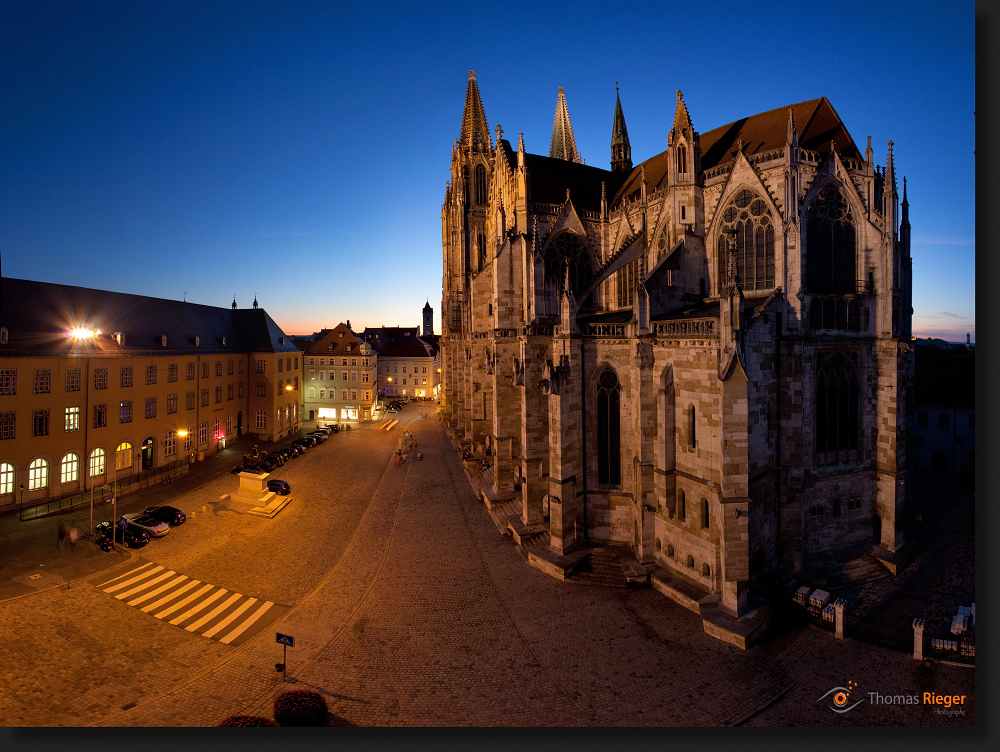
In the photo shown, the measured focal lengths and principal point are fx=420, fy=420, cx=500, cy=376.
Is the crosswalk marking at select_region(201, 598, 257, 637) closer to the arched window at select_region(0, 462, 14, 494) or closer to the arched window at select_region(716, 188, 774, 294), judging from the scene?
the arched window at select_region(0, 462, 14, 494)

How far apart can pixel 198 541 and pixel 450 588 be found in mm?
11131

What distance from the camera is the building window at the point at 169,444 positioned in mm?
26797

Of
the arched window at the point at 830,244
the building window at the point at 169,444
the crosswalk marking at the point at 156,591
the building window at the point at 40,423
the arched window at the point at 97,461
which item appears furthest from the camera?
the building window at the point at 169,444

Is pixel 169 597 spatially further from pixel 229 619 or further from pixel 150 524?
pixel 150 524

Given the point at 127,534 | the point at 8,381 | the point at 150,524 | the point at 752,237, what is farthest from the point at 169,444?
the point at 752,237

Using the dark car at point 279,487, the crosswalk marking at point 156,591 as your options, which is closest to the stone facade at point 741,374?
the crosswalk marking at point 156,591

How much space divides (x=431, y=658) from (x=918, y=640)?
1131cm

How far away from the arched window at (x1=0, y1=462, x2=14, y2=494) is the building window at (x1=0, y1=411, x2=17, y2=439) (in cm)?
131

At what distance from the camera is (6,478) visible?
63.8 feet

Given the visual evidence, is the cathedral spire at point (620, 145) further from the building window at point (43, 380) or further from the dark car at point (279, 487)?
the building window at point (43, 380)

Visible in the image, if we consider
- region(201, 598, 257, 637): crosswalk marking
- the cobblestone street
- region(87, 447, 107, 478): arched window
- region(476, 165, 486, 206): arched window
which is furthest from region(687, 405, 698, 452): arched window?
region(87, 447, 107, 478): arched window

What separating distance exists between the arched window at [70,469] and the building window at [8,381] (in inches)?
157

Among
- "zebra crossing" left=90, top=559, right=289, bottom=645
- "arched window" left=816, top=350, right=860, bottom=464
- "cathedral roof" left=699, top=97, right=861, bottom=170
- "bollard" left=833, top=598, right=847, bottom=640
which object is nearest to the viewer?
"bollard" left=833, top=598, right=847, bottom=640

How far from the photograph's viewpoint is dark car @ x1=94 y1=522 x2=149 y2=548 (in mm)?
16188
